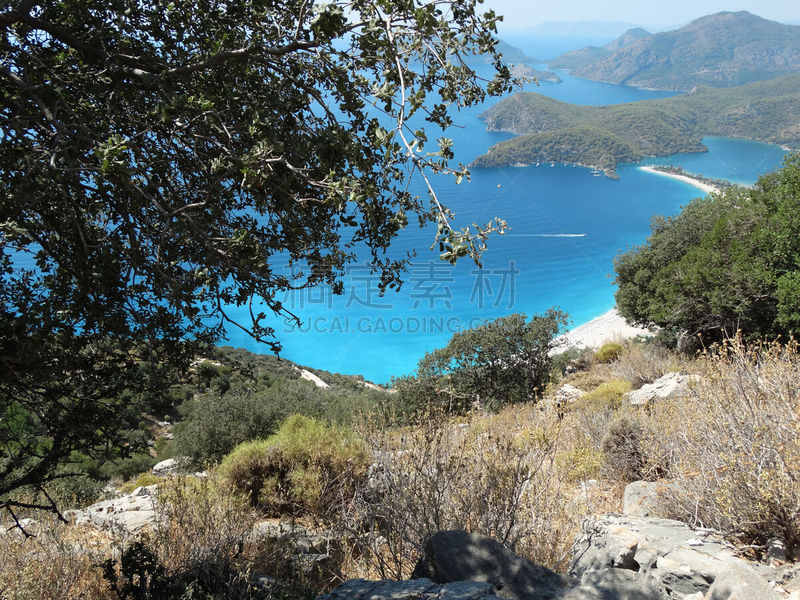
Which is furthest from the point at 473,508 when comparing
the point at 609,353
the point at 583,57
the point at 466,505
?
the point at 583,57

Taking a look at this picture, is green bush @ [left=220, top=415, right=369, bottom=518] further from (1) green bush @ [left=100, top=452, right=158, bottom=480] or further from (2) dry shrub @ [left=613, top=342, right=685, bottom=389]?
(1) green bush @ [left=100, top=452, right=158, bottom=480]

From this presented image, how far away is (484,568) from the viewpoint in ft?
7.58

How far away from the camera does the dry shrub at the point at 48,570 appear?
9.14 ft

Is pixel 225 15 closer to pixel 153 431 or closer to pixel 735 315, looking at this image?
pixel 735 315

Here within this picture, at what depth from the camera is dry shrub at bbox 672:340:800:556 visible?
255cm

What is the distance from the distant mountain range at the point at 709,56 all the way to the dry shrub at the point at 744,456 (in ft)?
529

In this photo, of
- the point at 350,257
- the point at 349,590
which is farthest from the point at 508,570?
the point at 350,257

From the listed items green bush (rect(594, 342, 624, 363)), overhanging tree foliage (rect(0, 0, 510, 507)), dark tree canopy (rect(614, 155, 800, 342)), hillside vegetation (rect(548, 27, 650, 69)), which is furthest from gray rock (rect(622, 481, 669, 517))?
hillside vegetation (rect(548, 27, 650, 69))

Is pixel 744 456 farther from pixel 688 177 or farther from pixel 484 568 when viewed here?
pixel 688 177

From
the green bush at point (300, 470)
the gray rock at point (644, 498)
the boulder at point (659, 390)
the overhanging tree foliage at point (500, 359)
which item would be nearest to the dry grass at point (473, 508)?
the gray rock at point (644, 498)

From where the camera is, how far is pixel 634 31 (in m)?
200

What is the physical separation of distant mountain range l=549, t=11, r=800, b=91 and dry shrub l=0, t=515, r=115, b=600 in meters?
164

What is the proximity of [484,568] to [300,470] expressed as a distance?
2.73 meters

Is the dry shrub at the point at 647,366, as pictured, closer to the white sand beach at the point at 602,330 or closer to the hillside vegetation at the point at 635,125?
the white sand beach at the point at 602,330
